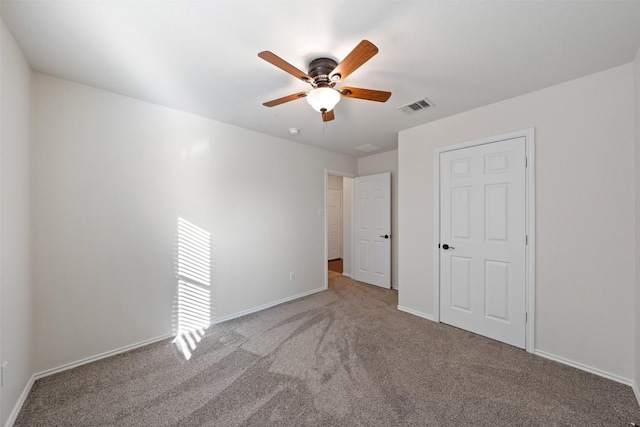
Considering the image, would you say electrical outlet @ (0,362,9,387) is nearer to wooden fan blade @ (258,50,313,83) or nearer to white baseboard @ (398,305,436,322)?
wooden fan blade @ (258,50,313,83)

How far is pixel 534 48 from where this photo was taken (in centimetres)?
170

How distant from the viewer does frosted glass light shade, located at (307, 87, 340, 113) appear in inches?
67.1

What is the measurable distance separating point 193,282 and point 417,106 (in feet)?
10.2

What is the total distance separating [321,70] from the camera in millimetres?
1776

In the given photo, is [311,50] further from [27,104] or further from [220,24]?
[27,104]

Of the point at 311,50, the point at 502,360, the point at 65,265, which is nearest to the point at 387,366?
the point at 502,360

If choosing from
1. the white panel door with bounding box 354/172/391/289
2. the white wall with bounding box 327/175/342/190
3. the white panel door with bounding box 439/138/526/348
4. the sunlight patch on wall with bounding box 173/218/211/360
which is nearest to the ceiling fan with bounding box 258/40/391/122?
the white panel door with bounding box 439/138/526/348

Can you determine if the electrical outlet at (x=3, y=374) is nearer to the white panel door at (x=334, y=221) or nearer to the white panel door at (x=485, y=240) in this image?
the white panel door at (x=485, y=240)

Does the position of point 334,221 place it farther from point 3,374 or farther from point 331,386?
point 3,374

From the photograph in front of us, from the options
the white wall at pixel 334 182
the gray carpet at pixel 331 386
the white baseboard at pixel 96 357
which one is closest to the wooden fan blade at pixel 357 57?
the gray carpet at pixel 331 386

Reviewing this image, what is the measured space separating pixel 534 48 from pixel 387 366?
2628 mm

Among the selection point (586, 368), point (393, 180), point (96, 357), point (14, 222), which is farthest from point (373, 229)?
point (14, 222)

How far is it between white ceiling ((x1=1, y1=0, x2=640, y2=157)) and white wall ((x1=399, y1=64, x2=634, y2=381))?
0.21 metres

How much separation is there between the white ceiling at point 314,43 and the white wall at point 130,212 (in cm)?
37
